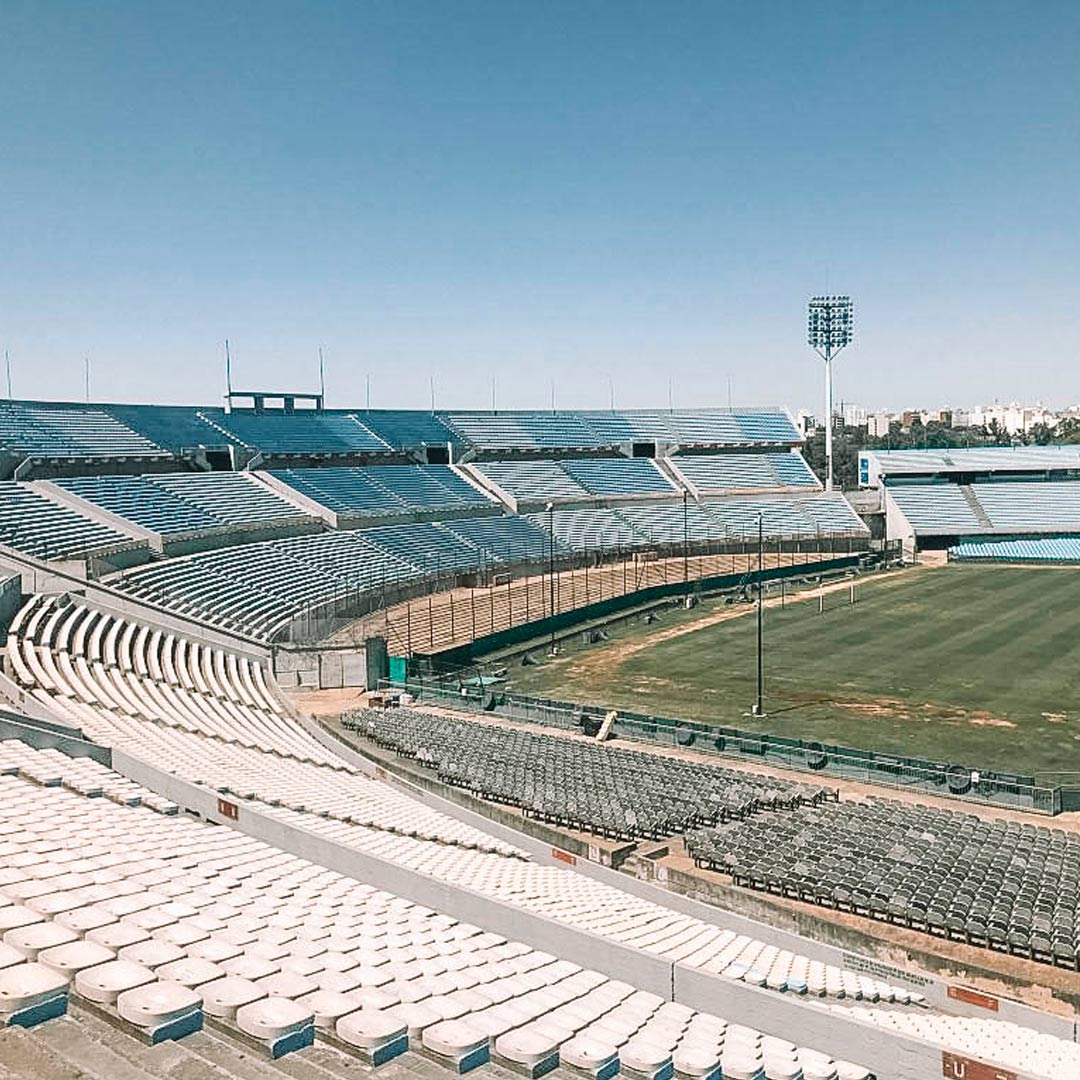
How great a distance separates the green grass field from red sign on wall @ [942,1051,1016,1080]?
23603mm

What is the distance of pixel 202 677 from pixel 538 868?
18945 millimetres

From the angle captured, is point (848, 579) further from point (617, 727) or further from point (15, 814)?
point (15, 814)

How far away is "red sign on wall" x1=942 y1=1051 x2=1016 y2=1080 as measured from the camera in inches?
404

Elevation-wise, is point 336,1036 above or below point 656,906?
above

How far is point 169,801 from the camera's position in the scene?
18188 millimetres

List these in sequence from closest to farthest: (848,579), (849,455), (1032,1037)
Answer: (1032,1037)
(848,579)
(849,455)

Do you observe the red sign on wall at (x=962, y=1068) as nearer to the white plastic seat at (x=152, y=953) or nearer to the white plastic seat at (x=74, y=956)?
the white plastic seat at (x=152, y=953)

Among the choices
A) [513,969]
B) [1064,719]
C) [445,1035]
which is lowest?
[1064,719]

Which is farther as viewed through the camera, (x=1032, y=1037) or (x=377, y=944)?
(x=1032, y=1037)

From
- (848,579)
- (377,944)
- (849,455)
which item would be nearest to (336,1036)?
(377,944)

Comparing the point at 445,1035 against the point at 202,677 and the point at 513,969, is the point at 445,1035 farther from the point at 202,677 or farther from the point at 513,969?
the point at 202,677

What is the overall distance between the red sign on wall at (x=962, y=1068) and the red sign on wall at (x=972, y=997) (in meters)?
6.53

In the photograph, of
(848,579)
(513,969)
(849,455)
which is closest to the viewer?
(513,969)

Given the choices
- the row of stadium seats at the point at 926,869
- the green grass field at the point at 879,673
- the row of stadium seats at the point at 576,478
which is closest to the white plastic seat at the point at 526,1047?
the row of stadium seats at the point at 926,869
